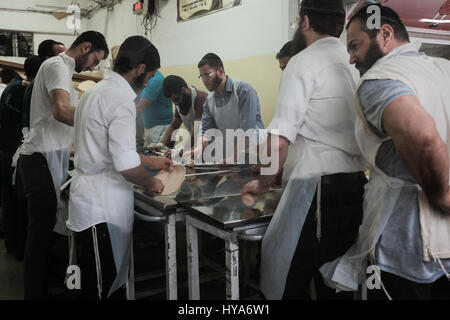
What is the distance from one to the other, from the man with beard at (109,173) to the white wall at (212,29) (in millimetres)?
262

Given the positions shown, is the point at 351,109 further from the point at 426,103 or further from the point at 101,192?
the point at 101,192

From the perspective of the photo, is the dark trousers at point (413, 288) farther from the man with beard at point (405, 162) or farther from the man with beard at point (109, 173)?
the man with beard at point (109, 173)

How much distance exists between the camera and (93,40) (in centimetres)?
139

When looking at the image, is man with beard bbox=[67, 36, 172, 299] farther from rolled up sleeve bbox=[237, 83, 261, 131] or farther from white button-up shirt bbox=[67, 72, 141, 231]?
rolled up sleeve bbox=[237, 83, 261, 131]

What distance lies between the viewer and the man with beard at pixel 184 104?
5.70 feet

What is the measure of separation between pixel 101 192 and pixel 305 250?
633 millimetres

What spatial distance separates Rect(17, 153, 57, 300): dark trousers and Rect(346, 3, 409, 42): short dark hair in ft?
4.26

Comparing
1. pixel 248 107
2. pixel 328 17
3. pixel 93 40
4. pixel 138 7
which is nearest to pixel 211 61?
pixel 248 107

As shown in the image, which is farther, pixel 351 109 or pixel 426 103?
pixel 351 109

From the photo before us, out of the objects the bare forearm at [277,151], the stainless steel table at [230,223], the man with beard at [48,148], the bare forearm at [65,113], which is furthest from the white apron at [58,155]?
the bare forearm at [277,151]
